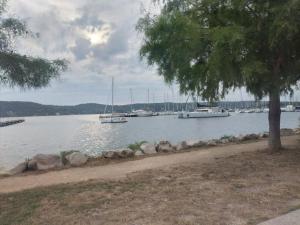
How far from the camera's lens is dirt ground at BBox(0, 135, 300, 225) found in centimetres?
782

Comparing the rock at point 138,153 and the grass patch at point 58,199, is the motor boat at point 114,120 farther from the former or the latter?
the grass patch at point 58,199

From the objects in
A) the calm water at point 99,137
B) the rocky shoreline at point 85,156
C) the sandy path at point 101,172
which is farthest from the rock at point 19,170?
the calm water at point 99,137

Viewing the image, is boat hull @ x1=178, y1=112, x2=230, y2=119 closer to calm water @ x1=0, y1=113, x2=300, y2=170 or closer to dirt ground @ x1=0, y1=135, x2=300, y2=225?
calm water @ x1=0, y1=113, x2=300, y2=170

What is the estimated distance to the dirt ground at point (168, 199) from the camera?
7820 millimetres

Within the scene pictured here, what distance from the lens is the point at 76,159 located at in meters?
15.3

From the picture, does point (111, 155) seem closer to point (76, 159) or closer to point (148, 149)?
point (76, 159)

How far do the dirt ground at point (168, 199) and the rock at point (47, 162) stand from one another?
3.60m

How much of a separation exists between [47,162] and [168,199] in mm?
6920

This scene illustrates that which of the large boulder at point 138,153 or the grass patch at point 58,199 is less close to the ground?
the large boulder at point 138,153

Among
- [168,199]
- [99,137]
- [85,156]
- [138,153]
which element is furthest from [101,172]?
[99,137]

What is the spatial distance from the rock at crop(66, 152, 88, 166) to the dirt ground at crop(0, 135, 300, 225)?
3494 mm

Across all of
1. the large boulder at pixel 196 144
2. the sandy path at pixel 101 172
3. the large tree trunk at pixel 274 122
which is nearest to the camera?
the sandy path at pixel 101 172

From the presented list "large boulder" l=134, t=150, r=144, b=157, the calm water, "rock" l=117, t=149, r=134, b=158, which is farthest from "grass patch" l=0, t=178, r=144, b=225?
the calm water

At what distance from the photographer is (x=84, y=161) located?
50.6ft
